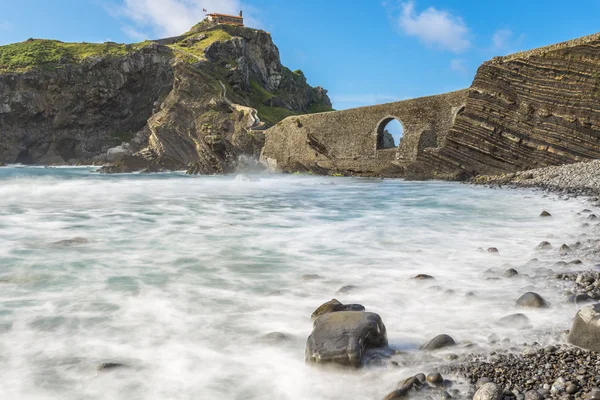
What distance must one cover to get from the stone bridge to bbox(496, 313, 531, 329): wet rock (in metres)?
21.1

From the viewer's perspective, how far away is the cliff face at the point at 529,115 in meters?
17.8

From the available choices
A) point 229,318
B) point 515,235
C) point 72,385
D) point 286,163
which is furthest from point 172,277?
point 286,163

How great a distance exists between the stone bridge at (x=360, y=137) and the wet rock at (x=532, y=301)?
20.6 m

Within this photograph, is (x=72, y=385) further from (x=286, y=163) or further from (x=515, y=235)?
(x=286, y=163)

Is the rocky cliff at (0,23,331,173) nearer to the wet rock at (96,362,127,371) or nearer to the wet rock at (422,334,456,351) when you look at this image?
the wet rock at (96,362,127,371)

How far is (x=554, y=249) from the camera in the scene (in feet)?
19.1

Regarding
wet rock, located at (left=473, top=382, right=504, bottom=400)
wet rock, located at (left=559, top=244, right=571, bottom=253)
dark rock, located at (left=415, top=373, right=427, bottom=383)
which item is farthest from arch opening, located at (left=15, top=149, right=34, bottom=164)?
wet rock, located at (left=473, top=382, right=504, bottom=400)

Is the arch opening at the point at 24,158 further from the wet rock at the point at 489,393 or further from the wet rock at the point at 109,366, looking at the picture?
the wet rock at the point at 489,393

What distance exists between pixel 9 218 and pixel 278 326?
30.4 ft

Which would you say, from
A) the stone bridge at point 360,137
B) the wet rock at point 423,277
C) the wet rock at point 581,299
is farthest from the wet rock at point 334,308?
the stone bridge at point 360,137

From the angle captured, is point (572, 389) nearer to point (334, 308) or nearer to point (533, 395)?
point (533, 395)

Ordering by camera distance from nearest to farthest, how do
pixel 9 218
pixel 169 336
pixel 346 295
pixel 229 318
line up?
1. pixel 169 336
2. pixel 229 318
3. pixel 346 295
4. pixel 9 218

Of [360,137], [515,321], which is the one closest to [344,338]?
[515,321]

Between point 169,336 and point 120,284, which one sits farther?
point 120,284
